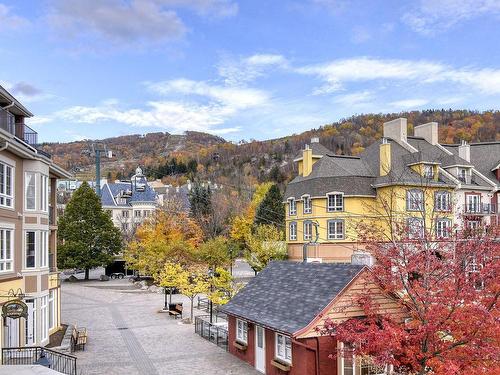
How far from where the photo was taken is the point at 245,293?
81.7 ft

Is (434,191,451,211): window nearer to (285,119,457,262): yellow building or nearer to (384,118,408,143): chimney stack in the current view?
(285,119,457,262): yellow building

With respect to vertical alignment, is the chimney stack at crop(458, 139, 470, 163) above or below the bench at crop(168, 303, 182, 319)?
above

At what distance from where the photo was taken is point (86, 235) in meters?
59.9

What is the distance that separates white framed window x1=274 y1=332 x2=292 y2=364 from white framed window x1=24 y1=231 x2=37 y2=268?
1221cm

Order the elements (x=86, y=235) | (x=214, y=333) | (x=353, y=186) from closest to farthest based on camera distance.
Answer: (x=214, y=333), (x=353, y=186), (x=86, y=235)

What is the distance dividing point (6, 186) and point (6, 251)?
110 inches

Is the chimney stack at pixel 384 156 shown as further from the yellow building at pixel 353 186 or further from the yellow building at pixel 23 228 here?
the yellow building at pixel 23 228

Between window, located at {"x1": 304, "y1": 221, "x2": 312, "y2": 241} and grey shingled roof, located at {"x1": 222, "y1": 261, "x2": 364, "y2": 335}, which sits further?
window, located at {"x1": 304, "y1": 221, "x2": 312, "y2": 241}

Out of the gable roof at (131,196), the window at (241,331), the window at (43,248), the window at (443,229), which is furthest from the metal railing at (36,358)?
the gable roof at (131,196)

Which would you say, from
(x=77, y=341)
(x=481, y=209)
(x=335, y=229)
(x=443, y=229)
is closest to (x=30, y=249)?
(x=77, y=341)

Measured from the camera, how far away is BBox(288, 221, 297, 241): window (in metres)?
54.2

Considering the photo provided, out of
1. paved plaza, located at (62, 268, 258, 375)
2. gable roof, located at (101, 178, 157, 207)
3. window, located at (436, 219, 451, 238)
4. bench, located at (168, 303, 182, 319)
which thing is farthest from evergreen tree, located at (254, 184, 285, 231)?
bench, located at (168, 303, 182, 319)

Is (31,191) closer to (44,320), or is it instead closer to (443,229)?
(44,320)

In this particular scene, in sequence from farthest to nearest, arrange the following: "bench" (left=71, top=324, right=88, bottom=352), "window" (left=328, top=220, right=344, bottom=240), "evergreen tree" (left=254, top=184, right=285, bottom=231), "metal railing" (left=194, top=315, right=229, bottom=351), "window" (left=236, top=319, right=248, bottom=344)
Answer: "evergreen tree" (left=254, top=184, right=285, bottom=231)
"window" (left=328, top=220, right=344, bottom=240)
"metal railing" (left=194, top=315, right=229, bottom=351)
"bench" (left=71, top=324, right=88, bottom=352)
"window" (left=236, top=319, right=248, bottom=344)
